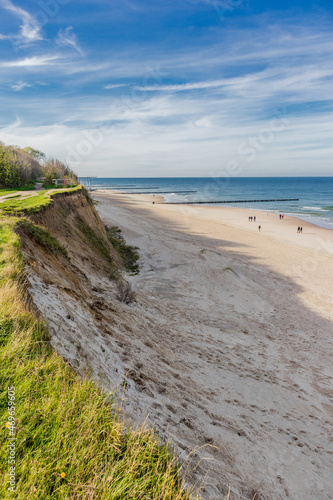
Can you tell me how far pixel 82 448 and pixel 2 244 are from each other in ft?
18.3

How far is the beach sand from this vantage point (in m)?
4.35

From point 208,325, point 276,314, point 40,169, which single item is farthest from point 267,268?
point 40,169

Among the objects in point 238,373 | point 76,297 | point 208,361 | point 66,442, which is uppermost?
point 66,442

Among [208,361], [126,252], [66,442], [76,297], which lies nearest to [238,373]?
[208,361]

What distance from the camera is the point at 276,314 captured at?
1259 centimetres

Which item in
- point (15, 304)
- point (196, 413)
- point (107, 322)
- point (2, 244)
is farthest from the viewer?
point (107, 322)

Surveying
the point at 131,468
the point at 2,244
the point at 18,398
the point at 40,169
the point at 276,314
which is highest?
the point at 40,169

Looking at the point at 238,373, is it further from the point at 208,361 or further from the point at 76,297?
the point at 76,297

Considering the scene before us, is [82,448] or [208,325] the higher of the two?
[82,448]

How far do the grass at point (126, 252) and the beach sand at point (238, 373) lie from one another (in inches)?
31.8

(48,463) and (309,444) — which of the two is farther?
(309,444)

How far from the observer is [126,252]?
67.2 feet

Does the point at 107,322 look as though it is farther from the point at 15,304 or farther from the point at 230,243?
the point at 230,243

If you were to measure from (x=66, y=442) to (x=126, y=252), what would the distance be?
18.0m
